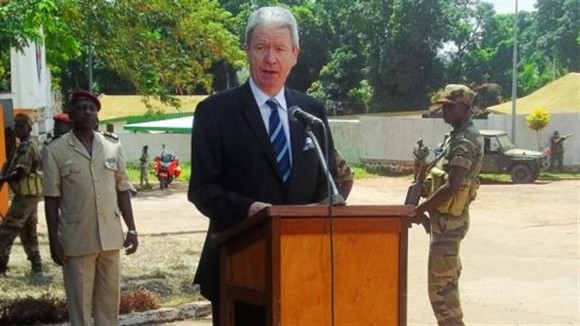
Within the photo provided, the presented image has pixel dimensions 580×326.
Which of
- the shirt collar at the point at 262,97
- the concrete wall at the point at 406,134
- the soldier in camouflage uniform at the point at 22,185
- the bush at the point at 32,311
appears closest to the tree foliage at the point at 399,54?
the concrete wall at the point at 406,134

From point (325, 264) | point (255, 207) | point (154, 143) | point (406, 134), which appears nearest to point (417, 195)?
point (255, 207)

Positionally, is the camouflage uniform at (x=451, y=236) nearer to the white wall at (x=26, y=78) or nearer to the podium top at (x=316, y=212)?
the podium top at (x=316, y=212)

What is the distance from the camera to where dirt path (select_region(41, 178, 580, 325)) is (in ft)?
26.7

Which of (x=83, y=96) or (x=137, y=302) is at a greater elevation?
(x=83, y=96)

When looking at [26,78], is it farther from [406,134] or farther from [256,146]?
[256,146]

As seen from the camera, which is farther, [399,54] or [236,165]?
[399,54]

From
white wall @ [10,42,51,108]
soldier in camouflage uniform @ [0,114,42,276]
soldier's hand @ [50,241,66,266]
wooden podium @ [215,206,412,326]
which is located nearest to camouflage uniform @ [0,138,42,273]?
soldier in camouflage uniform @ [0,114,42,276]

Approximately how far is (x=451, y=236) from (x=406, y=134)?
28551 millimetres

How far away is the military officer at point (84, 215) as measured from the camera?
5367 millimetres

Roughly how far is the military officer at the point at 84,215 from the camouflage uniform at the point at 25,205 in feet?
12.1

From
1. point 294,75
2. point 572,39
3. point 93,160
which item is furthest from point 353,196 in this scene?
point 572,39

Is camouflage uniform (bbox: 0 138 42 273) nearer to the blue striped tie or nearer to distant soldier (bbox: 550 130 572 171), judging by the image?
the blue striped tie

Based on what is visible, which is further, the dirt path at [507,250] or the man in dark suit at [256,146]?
the dirt path at [507,250]

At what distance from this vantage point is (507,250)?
12.7 metres
